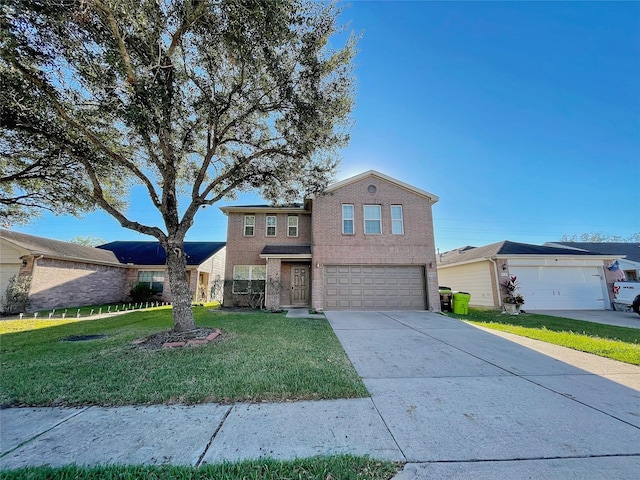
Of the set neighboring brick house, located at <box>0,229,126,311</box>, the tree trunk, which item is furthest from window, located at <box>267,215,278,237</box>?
neighboring brick house, located at <box>0,229,126,311</box>

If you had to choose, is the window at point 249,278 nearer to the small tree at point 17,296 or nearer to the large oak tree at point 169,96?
the large oak tree at point 169,96

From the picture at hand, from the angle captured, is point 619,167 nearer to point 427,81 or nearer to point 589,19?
point 589,19

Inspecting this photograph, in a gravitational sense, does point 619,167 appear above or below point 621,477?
above

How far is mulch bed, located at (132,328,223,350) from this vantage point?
5.86m

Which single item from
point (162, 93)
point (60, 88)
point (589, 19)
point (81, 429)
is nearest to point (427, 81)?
point (589, 19)

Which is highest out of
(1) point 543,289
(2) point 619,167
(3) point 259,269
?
(2) point 619,167

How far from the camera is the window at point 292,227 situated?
Result: 15.1 meters

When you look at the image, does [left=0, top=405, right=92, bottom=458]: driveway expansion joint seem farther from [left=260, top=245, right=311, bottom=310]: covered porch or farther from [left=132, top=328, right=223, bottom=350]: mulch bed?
[left=260, top=245, right=311, bottom=310]: covered porch

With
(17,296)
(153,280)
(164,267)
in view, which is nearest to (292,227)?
(164,267)

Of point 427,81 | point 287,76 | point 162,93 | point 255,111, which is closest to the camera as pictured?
point 162,93

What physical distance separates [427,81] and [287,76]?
21.0 ft

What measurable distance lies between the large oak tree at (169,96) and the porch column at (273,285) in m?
4.52

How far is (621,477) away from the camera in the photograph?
206cm

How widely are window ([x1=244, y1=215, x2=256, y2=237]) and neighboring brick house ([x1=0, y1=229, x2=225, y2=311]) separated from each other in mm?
3283
